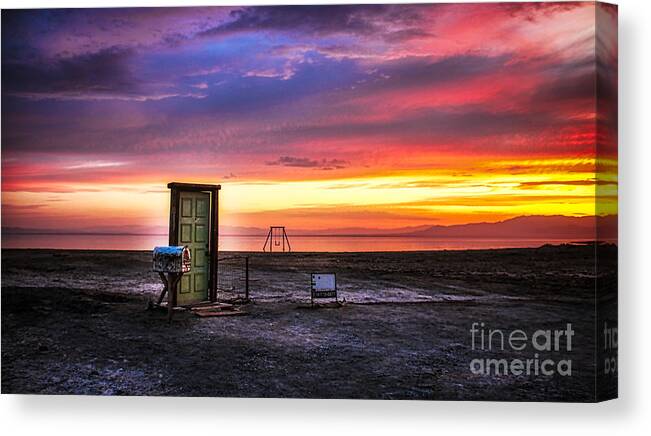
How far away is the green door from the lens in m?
8.66

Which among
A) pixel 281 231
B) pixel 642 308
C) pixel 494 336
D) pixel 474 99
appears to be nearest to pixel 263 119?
pixel 281 231

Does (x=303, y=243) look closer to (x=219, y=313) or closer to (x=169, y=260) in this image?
(x=219, y=313)

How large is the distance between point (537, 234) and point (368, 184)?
2.03m

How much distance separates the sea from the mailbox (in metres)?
0.25

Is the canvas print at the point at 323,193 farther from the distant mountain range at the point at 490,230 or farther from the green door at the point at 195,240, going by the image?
the green door at the point at 195,240

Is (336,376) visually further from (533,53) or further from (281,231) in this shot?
(533,53)

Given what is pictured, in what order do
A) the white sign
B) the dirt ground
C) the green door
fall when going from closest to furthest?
the dirt ground < the white sign < the green door

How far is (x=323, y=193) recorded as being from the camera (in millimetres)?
7977

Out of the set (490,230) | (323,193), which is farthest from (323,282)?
(490,230)

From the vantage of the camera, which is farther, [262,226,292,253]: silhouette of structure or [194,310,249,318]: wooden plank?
[194,310,249,318]: wooden plank

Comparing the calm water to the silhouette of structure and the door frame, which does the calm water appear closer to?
the silhouette of structure

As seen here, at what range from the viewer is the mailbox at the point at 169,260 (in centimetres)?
805

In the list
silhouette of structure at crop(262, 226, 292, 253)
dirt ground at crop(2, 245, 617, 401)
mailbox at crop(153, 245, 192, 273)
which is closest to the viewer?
dirt ground at crop(2, 245, 617, 401)

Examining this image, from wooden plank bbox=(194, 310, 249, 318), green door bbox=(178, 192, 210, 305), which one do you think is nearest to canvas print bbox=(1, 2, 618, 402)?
wooden plank bbox=(194, 310, 249, 318)
